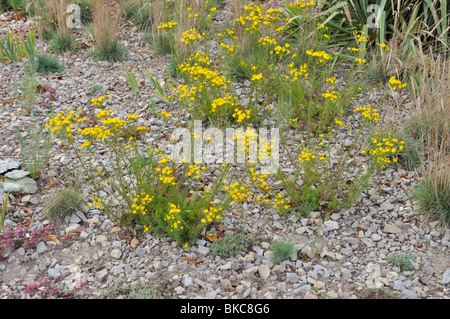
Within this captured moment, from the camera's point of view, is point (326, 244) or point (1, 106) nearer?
point (326, 244)

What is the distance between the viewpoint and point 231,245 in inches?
109

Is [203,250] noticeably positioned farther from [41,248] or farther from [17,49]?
[17,49]

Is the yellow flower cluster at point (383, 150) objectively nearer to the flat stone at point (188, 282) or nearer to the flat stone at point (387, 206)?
the flat stone at point (387, 206)

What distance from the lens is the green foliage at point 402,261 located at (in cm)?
266

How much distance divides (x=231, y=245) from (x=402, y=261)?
1.07 metres

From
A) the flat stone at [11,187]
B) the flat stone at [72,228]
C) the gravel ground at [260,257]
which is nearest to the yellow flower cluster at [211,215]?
the gravel ground at [260,257]

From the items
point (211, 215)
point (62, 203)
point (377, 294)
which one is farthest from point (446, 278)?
point (62, 203)

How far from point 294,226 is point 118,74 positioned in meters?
2.65

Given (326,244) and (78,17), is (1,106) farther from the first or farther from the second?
(326,244)

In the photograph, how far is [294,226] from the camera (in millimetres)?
3014

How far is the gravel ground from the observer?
258 centimetres

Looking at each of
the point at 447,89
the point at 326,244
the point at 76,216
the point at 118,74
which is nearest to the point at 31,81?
the point at 118,74

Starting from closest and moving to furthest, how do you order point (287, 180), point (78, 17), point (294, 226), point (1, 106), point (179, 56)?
point (294, 226) < point (287, 180) < point (1, 106) < point (179, 56) < point (78, 17)

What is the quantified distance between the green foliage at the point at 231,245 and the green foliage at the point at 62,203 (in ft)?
3.45
